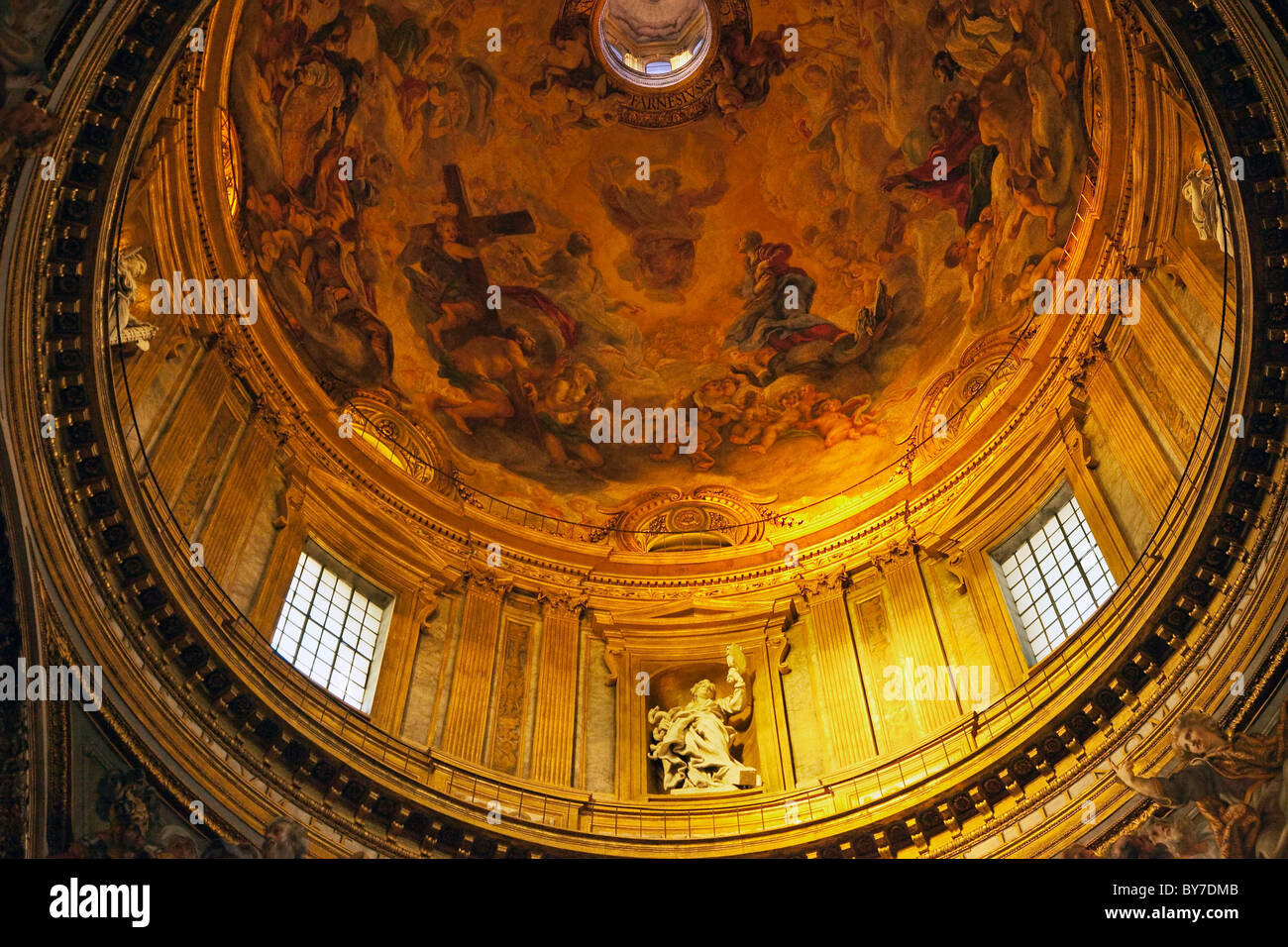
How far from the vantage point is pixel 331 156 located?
2752cm

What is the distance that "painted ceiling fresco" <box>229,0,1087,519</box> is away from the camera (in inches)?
1057

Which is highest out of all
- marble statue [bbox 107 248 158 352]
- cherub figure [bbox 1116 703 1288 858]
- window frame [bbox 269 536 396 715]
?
marble statue [bbox 107 248 158 352]

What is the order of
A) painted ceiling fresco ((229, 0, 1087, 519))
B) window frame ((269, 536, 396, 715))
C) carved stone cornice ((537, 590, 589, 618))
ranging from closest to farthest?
window frame ((269, 536, 396, 715)), carved stone cornice ((537, 590, 589, 618)), painted ceiling fresco ((229, 0, 1087, 519))

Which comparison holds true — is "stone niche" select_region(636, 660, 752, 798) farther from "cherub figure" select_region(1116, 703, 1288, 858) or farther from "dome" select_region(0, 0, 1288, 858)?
"cherub figure" select_region(1116, 703, 1288, 858)

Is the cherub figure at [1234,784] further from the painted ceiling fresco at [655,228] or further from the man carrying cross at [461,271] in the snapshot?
the man carrying cross at [461,271]

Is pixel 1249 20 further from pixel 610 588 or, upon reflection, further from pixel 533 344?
pixel 533 344

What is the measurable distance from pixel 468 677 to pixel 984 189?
1271 cm

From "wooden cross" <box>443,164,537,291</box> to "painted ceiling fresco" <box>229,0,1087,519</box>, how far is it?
4 centimetres

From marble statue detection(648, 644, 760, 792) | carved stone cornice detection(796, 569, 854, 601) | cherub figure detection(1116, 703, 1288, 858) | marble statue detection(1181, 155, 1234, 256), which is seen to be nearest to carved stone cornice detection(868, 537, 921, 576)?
carved stone cornice detection(796, 569, 854, 601)

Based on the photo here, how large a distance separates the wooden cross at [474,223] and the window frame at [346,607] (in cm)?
777

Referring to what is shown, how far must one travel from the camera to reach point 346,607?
23688mm

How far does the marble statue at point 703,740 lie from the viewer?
22906 millimetres

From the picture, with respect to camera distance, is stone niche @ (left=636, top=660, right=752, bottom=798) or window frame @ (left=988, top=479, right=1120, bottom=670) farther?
stone niche @ (left=636, top=660, right=752, bottom=798)
